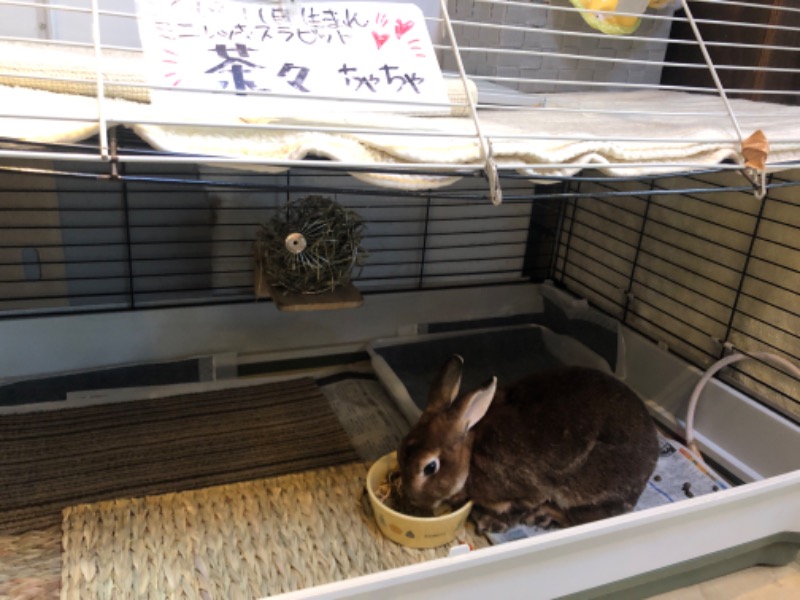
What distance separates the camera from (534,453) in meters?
1.09

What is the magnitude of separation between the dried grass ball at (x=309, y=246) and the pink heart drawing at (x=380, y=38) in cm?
56

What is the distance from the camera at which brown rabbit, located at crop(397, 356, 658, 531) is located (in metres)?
1.05

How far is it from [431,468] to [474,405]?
12 cm

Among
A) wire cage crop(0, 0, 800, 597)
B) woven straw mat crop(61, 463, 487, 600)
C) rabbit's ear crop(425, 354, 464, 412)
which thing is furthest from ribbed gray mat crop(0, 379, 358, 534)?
rabbit's ear crop(425, 354, 464, 412)

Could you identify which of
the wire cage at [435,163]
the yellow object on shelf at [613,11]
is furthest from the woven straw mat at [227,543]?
the yellow object on shelf at [613,11]

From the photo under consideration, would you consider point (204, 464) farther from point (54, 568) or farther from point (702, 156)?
point (702, 156)

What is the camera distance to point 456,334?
1668 millimetres

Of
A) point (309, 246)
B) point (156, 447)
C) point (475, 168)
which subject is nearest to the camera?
point (475, 168)

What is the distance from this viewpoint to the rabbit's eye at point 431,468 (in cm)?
103

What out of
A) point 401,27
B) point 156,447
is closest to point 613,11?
point 401,27

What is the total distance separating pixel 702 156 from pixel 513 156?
31cm

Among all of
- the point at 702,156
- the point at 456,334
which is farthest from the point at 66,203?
the point at 702,156

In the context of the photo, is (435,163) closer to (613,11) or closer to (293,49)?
(293,49)

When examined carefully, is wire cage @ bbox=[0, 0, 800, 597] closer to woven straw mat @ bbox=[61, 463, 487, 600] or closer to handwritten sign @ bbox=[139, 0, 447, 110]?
handwritten sign @ bbox=[139, 0, 447, 110]
